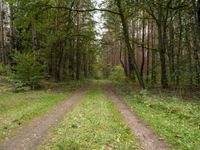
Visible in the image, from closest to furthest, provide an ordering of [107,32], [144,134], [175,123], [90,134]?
[90,134], [144,134], [175,123], [107,32]

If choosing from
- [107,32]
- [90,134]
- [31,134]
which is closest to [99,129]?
[90,134]

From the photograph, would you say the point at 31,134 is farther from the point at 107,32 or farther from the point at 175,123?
the point at 107,32

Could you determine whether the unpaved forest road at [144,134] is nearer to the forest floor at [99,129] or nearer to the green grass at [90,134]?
the forest floor at [99,129]

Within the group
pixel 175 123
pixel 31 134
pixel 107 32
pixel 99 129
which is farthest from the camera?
pixel 107 32

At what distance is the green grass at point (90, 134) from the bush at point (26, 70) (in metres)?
12.8

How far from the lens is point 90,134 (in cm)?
895

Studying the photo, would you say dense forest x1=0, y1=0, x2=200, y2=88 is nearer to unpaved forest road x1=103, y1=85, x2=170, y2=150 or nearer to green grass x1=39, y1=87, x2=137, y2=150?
unpaved forest road x1=103, y1=85, x2=170, y2=150

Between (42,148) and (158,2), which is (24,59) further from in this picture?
(42,148)

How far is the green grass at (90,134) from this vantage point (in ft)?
25.6

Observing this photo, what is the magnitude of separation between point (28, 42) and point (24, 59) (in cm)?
1221

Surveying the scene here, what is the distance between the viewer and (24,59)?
24.0 metres

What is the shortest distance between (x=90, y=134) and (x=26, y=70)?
54.4ft

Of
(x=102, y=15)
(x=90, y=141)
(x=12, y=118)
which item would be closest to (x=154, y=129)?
(x=90, y=141)

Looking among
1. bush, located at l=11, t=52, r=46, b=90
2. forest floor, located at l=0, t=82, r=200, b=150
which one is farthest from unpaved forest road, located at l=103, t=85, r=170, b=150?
bush, located at l=11, t=52, r=46, b=90
